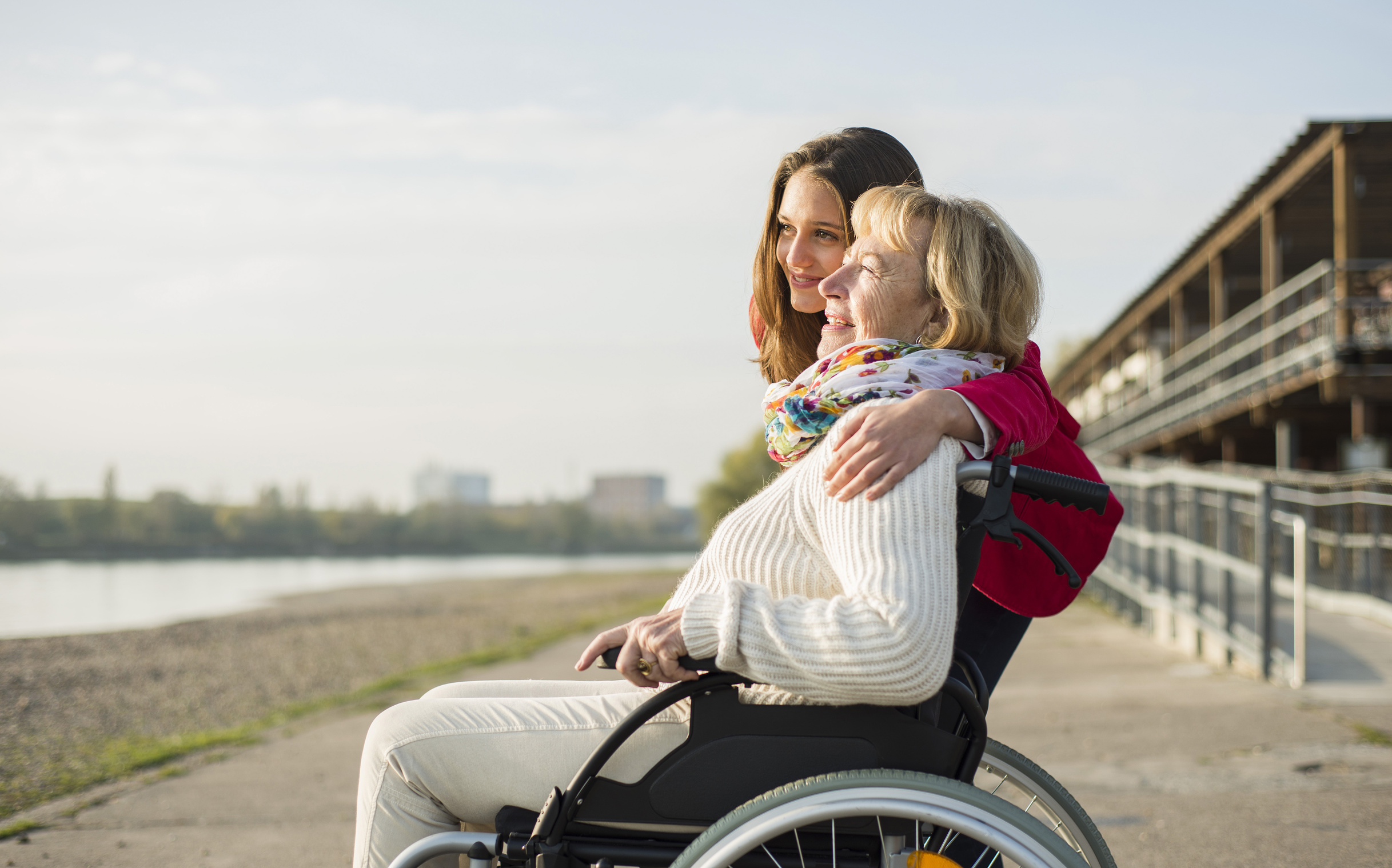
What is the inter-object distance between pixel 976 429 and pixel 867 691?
0.43m

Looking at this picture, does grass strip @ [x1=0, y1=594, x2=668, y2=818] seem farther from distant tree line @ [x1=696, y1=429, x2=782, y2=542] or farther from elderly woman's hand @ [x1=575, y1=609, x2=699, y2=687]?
distant tree line @ [x1=696, y1=429, x2=782, y2=542]

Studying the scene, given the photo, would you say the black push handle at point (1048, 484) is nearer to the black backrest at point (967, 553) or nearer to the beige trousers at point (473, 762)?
the black backrest at point (967, 553)

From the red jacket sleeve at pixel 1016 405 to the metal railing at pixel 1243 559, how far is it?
17.0 ft

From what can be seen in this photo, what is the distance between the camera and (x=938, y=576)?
4.65 feet

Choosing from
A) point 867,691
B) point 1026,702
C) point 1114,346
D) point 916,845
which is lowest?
point 1026,702

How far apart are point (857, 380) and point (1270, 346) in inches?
644

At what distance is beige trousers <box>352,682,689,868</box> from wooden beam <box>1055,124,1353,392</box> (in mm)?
14217

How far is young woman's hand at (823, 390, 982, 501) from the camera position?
1.45 meters

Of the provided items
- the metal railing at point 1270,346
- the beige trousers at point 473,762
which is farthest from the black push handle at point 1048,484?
the metal railing at point 1270,346

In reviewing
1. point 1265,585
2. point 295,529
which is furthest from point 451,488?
point 1265,585

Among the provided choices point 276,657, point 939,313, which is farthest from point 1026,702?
point 276,657

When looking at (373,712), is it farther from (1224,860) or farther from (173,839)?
(1224,860)

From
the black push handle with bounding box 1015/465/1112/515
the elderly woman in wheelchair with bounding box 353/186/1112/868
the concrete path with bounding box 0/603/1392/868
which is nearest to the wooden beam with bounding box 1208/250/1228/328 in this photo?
the concrete path with bounding box 0/603/1392/868

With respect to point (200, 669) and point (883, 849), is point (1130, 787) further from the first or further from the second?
point (200, 669)
